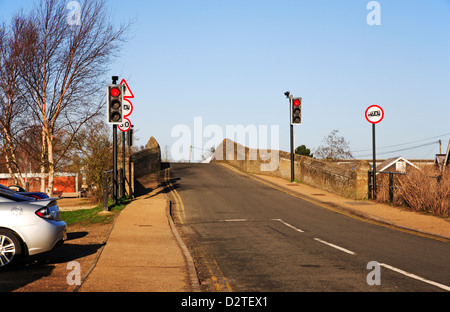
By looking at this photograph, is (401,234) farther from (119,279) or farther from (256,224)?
(119,279)

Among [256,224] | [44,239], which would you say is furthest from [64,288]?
[256,224]

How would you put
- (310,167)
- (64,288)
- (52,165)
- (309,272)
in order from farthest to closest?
(310,167) → (52,165) → (309,272) → (64,288)

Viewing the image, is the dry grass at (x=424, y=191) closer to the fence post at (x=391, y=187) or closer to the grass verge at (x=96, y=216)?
the fence post at (x=391, y=187)

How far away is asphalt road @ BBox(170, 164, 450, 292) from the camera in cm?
688

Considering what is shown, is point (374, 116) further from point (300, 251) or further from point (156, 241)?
point (156, 241)

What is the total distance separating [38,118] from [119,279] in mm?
16179

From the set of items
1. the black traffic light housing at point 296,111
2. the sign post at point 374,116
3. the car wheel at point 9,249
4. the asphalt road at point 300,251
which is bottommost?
the asphalt road at point 300,251

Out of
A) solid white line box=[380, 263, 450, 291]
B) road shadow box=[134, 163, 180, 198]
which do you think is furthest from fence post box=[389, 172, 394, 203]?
solid white line box=[380, 263, 450, 291]

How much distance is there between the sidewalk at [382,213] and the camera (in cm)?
1233

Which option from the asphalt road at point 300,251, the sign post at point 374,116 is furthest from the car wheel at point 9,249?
the sign post at point 374,116

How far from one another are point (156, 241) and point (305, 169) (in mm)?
16035

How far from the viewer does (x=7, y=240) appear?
7898mm

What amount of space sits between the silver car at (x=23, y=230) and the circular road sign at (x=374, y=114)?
48.5 feet

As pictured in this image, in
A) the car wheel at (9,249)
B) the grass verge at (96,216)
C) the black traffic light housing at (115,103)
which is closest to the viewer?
the car wheel at (9,249)
